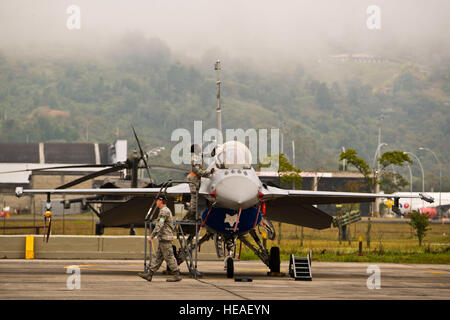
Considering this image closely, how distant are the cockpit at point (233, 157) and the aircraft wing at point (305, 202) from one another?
3.37 feet

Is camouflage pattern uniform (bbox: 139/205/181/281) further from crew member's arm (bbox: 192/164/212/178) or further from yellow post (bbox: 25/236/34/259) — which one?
yellow post (bbox: 25/236/34/259)

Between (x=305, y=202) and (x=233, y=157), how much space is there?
408 cm

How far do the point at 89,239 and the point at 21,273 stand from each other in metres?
9.88

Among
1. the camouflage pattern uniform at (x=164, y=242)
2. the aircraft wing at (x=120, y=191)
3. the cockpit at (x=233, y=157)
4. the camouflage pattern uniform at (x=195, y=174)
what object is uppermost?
the cockpit at (x=233, y=157)

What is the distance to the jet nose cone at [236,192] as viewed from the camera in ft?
52.7

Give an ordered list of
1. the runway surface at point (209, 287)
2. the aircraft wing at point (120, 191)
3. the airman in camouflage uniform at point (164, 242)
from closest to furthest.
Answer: the runway surface at point (209, 287) < the airman in camouflage uniform at point (164, 242) < the aircraft wing at point (120, 191)

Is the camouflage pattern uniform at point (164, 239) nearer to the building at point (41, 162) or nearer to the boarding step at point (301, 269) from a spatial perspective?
the boarding step at point (301, 269)

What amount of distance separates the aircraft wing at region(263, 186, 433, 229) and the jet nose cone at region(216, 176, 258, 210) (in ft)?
4.00

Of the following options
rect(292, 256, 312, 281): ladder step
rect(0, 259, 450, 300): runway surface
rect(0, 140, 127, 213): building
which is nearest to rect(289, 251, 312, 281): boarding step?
rect(292, 256, 312, 281): ladder step

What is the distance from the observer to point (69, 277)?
56.3 feet

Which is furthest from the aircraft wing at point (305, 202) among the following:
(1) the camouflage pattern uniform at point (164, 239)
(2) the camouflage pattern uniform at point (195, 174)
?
(1) the camouflage pattern uniform at point (164, 239)

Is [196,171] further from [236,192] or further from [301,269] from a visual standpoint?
[301,269]

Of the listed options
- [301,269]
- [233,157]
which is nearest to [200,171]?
[233,157]
